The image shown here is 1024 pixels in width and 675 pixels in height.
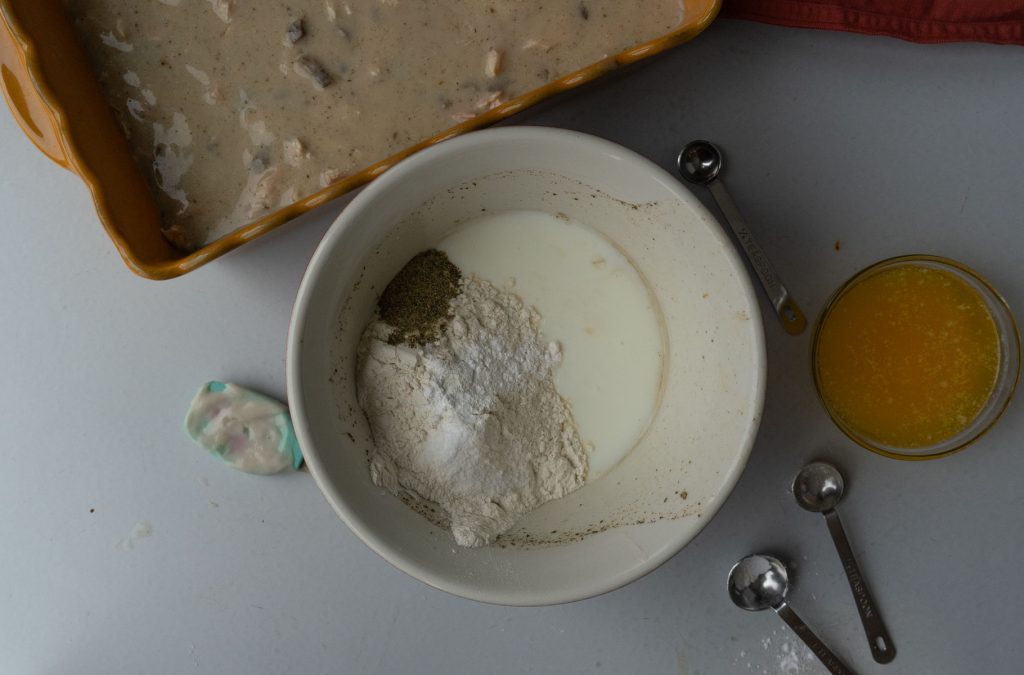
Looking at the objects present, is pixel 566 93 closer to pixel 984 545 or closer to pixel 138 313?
pixel 138 313

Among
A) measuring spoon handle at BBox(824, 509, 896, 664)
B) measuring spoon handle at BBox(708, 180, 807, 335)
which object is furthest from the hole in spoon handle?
measuring spoon handle at BBox(824, 509, 896, 664)

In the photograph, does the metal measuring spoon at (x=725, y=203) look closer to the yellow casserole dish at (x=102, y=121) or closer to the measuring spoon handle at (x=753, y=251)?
the measuring spoon handle at (x=753, y=251)

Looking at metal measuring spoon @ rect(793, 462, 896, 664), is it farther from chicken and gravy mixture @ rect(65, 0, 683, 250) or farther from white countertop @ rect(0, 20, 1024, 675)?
chicken and gravy mixture @ rect(65, 0, 683, 250)

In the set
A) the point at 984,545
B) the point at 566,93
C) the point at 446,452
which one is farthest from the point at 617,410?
the point at 984,545

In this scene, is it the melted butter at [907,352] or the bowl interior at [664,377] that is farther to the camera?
the melted butter at [907,352]

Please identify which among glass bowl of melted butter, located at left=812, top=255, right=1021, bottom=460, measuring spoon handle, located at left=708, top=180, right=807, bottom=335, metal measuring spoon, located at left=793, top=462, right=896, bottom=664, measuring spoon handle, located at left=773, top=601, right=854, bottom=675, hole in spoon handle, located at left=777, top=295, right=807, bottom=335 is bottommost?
measuring spoon handle, located at left=773, top=601, right=854, bottom=675

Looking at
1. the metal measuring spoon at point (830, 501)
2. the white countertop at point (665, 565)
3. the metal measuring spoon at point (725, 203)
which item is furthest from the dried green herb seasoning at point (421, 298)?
the metal measuring spoon at point (830, 501)

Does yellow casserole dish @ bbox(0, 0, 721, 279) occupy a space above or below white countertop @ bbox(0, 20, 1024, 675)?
above

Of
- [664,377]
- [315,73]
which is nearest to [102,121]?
[315,73]
